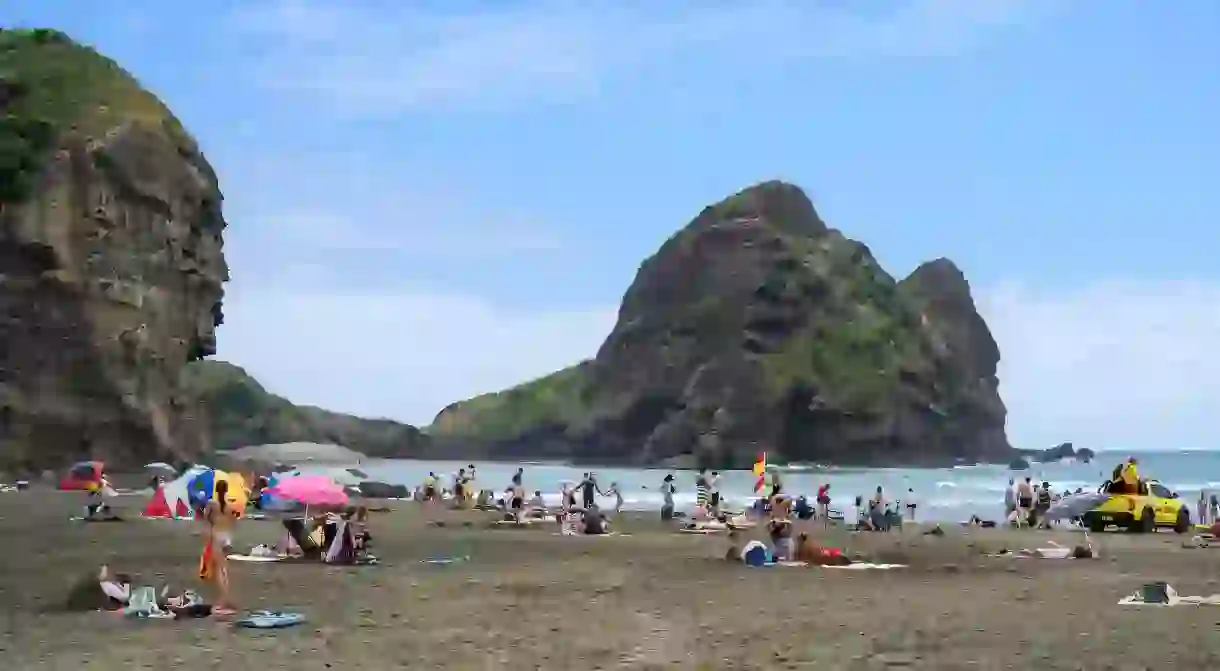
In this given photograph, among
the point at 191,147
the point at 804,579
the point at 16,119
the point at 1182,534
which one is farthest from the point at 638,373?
the point at 804,579

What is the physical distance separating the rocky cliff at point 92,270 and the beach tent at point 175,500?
3375 centimetres

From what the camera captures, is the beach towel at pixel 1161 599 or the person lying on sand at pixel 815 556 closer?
the beach towel at pixel 1161 599

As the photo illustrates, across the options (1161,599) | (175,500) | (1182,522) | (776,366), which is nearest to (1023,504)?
(1182,522)

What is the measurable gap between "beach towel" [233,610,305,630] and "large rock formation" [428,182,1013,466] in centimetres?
14707

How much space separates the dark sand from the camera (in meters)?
14.3

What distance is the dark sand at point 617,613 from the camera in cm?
1426

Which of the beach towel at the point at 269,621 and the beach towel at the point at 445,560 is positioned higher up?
the beach towel at the point at 445,560

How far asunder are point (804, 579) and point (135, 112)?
6774 cm

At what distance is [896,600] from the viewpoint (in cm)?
2012

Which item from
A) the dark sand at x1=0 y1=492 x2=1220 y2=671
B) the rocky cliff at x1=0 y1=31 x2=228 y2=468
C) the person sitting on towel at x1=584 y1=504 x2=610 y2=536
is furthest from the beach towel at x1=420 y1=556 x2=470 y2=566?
the rocky cliff at x1=0 y1=31 x2=228 y2=468

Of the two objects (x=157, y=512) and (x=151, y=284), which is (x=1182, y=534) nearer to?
(x=157, y=512)

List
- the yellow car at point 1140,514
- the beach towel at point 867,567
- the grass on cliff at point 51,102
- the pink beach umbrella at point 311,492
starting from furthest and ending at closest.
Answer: the grass on cliff at point 51,102 → the pink beach umbrella at point 311,492 → the yellow car at point 1140,514 → the beach towel at point 867,567

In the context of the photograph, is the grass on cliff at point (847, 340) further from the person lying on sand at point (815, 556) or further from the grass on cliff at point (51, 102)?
the person lying on sand at point (815, 556)

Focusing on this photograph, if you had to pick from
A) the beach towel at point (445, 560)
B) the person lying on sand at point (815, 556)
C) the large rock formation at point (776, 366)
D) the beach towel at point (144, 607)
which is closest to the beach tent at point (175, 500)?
the beach towel at point (445, 560)
